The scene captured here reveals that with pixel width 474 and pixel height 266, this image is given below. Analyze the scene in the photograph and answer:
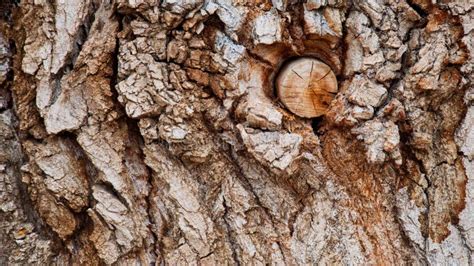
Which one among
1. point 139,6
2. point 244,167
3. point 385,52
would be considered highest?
point 139,6

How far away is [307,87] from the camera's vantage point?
202cm

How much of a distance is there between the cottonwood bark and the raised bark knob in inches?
1.7

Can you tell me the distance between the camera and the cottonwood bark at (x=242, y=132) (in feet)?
6.50

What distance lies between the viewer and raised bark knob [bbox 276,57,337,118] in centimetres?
201

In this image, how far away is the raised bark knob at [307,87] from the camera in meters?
2.01

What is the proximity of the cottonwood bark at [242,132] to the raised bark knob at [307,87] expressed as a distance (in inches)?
1.7

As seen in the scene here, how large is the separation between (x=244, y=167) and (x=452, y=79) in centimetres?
94

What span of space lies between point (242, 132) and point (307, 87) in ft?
1.07

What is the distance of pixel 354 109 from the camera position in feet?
6.48

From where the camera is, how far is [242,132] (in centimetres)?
198

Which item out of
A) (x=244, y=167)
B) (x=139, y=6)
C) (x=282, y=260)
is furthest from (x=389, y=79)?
(x=139, y=6)

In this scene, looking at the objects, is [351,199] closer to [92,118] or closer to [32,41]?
[92,118]

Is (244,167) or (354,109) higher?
(354,109)

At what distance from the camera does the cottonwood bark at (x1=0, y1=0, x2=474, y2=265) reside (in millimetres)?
1981
